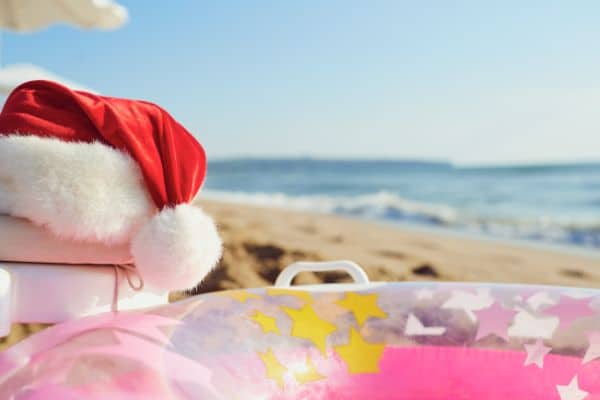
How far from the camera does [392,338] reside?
43.8 inches

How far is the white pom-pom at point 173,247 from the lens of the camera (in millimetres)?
873

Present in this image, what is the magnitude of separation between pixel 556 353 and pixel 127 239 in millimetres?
677

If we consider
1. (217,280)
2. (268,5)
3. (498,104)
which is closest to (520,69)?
(498,104)

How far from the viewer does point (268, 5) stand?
8.55 metres

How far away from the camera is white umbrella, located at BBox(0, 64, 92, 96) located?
8.36ft

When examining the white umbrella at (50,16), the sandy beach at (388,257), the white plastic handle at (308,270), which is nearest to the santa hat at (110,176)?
the white plastic handle at (308,270)

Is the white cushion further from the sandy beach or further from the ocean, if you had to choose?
the ocean

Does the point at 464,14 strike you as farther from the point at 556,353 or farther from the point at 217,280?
the point at 556,353

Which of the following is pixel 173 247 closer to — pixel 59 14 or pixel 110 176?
pixel 110 176

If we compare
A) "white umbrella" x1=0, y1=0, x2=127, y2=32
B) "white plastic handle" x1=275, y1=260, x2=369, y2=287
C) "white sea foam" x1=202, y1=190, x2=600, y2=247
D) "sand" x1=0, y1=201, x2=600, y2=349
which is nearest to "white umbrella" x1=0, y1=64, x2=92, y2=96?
"white umbrella" x1=0, y1=0, x2=127, y2=32

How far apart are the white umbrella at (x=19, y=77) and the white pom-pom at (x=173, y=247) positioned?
157cm

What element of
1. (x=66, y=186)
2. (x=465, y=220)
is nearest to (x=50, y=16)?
(x=66, y=186)

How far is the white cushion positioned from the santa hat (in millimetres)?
17

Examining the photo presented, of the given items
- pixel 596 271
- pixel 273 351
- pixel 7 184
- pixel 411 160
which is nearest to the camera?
pixel 7 184
